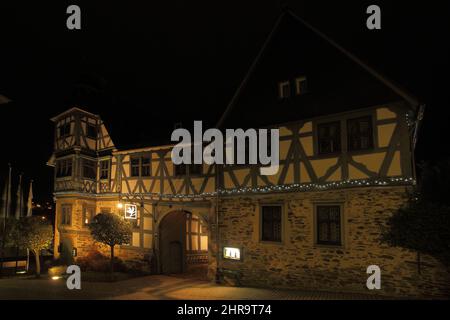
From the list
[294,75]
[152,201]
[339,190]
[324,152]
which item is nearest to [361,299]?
[339,190]

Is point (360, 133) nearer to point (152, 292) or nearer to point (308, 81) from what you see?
point (308, 81)

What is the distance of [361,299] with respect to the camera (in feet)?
37.7

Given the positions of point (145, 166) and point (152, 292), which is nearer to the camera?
point (152, 292)

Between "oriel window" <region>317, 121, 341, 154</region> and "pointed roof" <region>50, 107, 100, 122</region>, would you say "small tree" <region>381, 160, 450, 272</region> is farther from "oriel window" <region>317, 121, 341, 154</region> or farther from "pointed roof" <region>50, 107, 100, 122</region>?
"pointed roof" <region>50, 107, 100, 122</region>

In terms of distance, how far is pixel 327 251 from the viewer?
12.8 m

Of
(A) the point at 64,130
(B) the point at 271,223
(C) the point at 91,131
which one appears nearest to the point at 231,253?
(B) the point at 271,223

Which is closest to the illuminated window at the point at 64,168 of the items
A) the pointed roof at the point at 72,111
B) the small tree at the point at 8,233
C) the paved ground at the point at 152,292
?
the pointed roof at the point at 72,111

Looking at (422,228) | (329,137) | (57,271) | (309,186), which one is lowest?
(57,271)

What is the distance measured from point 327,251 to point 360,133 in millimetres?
4358

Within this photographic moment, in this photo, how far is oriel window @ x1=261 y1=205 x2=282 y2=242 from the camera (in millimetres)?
14375

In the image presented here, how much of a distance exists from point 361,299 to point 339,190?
3639mm

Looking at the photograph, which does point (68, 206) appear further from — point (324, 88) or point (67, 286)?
point (324, 88)

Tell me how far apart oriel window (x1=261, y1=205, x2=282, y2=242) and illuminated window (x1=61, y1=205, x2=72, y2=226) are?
1293cm

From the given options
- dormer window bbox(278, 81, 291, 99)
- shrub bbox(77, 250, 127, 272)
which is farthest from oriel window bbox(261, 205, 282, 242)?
shrub bbox(77, 250, 127, 272)
